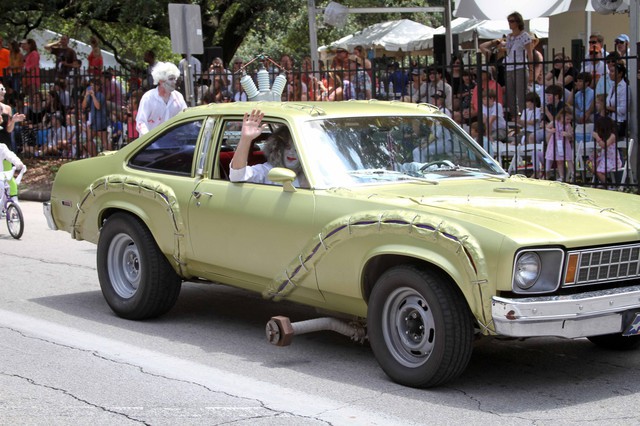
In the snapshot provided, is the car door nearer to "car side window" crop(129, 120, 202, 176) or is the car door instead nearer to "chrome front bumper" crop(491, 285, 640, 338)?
"car side window" crop(129, 120, 202, 176)

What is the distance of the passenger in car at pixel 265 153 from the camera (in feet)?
24.0

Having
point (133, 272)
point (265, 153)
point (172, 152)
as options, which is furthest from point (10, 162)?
point (265, 153)

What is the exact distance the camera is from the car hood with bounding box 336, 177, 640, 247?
19.1ft

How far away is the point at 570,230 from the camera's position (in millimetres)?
5848

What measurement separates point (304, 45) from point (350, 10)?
31.8 m

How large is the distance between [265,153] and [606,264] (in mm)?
2619

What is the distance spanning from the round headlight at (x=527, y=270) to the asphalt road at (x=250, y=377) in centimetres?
69

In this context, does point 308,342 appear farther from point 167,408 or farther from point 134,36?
point 134,36

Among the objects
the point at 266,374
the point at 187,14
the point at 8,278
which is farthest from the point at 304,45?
the point at 266,374

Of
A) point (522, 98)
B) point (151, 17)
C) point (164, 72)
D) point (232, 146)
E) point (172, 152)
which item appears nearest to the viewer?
point (232, 146)

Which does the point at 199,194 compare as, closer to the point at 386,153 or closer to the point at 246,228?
the point at 246,228

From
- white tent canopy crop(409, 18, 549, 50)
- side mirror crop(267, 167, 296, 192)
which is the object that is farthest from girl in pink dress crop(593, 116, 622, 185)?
white tent canopy crop(409, 18, 549, 50)

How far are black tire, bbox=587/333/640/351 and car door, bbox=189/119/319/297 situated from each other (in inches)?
76.7

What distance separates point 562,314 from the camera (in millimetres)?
5676
